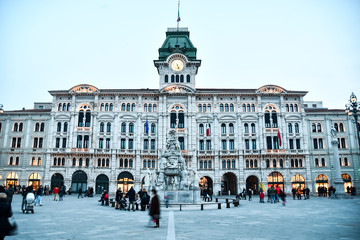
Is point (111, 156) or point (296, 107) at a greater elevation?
point (296, 107)

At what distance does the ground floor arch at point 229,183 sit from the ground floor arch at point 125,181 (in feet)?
59.6

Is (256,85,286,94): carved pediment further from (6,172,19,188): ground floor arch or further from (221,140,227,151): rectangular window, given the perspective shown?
(6,172,19,188): ground floor arch

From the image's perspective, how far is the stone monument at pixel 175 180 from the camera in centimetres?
2678

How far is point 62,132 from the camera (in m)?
53.5

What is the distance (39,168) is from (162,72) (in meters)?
29.8

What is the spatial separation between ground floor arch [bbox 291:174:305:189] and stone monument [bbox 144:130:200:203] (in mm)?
30583

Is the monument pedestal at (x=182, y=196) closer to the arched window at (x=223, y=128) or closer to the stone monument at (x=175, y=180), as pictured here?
the stone monument at (x=175, y=180)

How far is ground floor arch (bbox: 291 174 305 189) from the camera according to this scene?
52.3 meters

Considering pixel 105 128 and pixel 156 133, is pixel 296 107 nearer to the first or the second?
pixel 156 133

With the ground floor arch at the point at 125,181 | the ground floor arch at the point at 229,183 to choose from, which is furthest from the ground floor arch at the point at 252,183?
the ground floor arch at the point at 125,181

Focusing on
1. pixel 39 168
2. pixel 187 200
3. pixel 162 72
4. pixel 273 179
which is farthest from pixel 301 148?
pixel 39 168

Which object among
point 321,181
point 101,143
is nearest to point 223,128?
point 321,181

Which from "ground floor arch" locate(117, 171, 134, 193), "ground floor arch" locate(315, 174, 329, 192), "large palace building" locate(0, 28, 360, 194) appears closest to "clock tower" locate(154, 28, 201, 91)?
"large palace building" locate(0, 28, 360, 194)

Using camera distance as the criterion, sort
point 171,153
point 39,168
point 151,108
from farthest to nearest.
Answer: point 151,108, point 39,168, point 171,153
